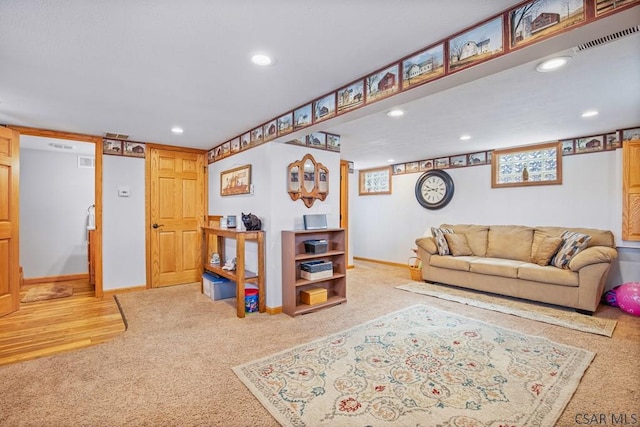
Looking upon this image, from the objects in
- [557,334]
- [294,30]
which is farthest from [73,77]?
[557,334]

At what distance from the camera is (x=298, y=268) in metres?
3.76

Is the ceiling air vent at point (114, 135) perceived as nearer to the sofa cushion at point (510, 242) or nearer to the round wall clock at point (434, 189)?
the round wall clock at point (434, 189)

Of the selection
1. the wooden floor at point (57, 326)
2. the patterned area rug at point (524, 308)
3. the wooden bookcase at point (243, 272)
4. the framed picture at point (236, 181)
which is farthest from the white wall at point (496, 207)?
the wooden floor at point (57, 326)

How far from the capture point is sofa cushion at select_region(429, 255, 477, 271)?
176 inches

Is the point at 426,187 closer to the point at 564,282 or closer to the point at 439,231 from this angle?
the point at 439,231

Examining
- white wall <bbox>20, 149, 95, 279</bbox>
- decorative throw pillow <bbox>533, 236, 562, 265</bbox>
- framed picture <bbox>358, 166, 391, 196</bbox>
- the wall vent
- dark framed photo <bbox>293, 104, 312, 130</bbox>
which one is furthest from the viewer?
framed picture <bbox>358, 166, 391, 196</bbox>

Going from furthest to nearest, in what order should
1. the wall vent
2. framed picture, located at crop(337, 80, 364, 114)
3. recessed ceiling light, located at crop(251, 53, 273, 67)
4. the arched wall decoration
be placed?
the wall vent, the arched wall decoration, framed picture, located at crop(337, 80, 364, 114), recessed ceiling light, located at crop(251, 53, 273, 67)

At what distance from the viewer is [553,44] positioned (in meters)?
1.51

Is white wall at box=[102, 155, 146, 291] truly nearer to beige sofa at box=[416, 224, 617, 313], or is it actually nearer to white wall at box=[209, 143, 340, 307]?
white wall at box=[209, 143, 340, 307]

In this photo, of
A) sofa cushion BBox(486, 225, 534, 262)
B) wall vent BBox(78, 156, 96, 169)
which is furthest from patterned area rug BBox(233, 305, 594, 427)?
wall vent BBox(78, 156, 96, 169)

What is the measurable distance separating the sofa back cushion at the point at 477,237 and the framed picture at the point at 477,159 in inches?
44.5

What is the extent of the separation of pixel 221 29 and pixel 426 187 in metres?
5.11

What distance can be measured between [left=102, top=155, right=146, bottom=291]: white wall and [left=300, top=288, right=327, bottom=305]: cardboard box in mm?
2681

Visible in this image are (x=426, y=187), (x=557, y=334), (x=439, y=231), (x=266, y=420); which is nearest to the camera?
(x=266, y=420)
